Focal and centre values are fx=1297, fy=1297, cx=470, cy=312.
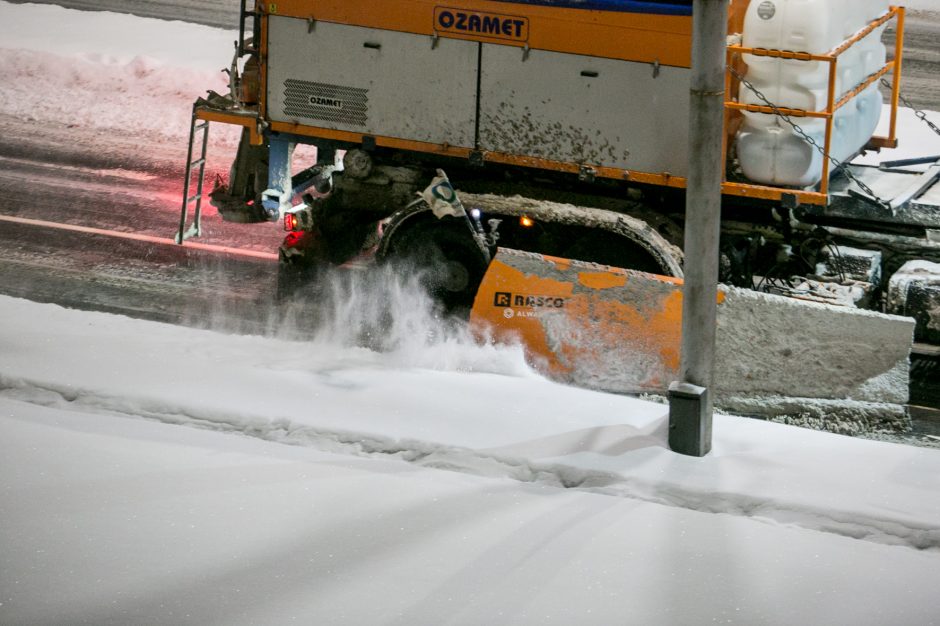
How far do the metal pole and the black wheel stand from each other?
2.75 meters

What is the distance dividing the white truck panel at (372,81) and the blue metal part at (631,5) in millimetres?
726

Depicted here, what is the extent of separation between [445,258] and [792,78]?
2882mm

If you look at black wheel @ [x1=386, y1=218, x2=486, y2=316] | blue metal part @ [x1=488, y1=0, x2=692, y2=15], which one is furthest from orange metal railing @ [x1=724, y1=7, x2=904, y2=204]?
black wheel @ [x1=386, y1=218, x2=486, y2=316]

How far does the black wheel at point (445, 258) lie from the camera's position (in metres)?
9.73

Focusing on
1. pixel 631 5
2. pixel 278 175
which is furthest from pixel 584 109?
pixel 278 175

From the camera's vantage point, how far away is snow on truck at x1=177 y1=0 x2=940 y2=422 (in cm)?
857

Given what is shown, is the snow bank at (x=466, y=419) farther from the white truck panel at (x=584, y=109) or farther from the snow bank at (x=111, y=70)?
the snow bank at (x=111, y=70)

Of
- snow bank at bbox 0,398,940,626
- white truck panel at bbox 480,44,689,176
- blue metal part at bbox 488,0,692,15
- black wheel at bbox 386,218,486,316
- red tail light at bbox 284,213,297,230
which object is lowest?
snow bank at bbox 0,398,940,626

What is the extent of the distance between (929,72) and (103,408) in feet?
49.9

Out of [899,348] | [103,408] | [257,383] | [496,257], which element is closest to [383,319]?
[496,257]

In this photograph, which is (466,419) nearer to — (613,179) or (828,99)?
(613,179)

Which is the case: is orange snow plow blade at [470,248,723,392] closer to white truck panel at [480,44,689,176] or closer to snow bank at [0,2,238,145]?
white truck panel at [480,44,689,176]

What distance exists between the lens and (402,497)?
6.58 m

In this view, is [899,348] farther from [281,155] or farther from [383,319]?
[281,155]
